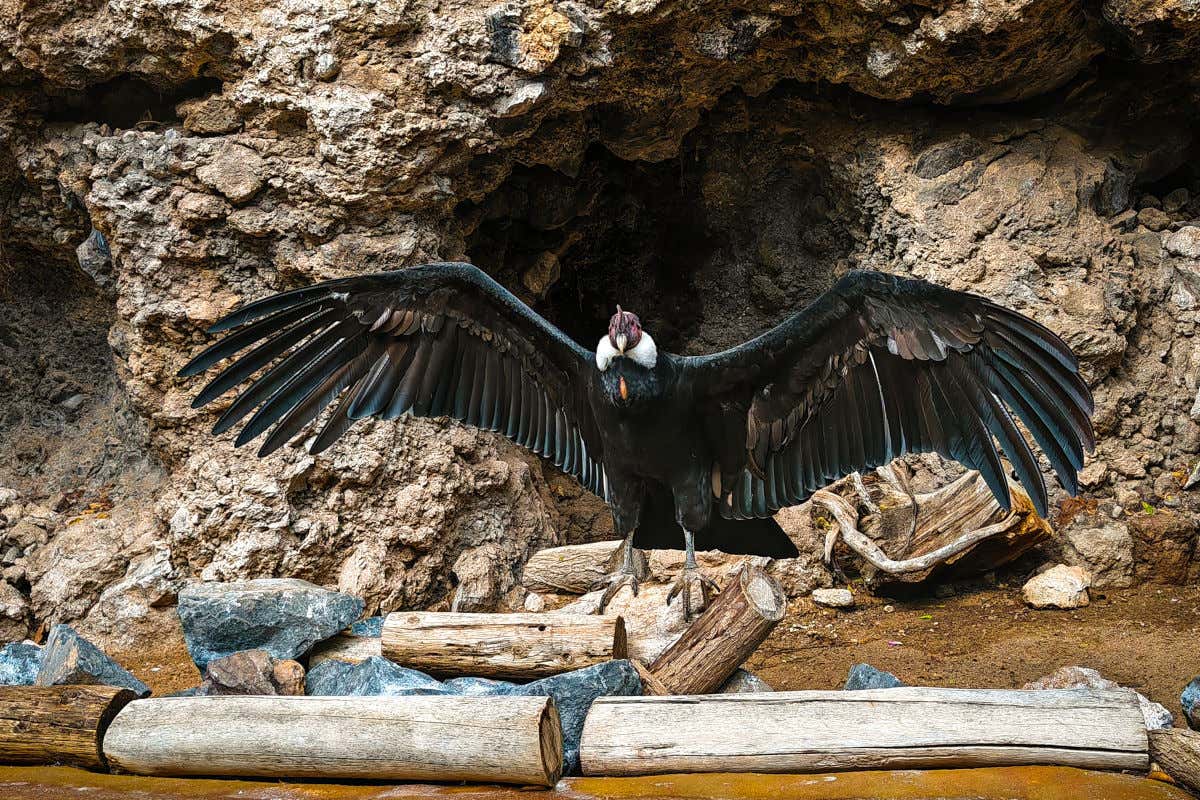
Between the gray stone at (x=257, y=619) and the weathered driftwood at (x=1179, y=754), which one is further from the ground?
the gray stone at (x=257, y=619)

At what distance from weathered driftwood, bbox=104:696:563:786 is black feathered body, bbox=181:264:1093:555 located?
100 centimetres

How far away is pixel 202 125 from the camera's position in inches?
192

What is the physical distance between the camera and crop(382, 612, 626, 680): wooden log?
3293 mm

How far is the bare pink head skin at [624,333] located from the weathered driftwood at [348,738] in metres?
1.34

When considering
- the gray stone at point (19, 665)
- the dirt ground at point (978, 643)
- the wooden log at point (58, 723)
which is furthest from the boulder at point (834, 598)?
the gray stone at point (19, 665)

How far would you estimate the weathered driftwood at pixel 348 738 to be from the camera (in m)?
2.68

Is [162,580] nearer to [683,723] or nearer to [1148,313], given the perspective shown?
[683,723]

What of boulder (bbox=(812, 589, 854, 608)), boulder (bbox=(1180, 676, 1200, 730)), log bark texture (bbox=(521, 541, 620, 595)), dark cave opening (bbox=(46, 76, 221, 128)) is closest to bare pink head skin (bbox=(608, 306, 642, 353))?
log bark texture (bbox=(521, 541, 620, 595))

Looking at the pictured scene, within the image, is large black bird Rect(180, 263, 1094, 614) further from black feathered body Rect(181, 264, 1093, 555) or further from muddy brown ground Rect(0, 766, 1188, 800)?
muddy brown ground Rect(0, 766, 1188, 800)

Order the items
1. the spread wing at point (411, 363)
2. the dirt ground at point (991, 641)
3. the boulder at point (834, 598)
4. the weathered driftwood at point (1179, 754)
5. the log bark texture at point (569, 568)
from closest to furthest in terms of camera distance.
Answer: the weathered driftwood at point (1179, 754) < the spread wing at point (411, 363) < the dirt ground at point (991, 641) < the log bark texture at point (569, 568) < the boulder at point (834, 598)

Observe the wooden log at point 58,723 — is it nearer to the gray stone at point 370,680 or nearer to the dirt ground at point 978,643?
the gray stone at point 370,680

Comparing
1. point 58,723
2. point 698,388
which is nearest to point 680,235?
point 698,388

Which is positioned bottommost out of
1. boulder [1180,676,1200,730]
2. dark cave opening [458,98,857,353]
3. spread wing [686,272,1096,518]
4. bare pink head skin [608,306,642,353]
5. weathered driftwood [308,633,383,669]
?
boulder [1180,676,1200,730]

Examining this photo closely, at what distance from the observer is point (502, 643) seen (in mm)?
3369
